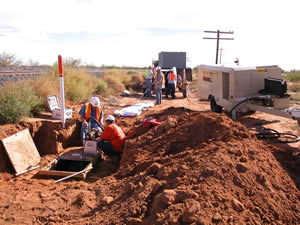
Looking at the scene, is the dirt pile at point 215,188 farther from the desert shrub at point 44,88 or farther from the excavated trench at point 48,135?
the desert shrub at point 44,88

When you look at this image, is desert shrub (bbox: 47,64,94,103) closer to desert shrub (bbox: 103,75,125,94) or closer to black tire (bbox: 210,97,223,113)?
desert shrub (bbox: 103,75,125,94)

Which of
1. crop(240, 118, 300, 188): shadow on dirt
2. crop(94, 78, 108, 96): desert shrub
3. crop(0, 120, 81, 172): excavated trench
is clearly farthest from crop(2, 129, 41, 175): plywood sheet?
crop(94, 78, 108, 96): desert shrub

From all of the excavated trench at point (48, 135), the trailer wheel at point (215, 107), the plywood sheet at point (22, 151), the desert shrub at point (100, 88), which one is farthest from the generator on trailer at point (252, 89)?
the desert shrub at point (100, 88)

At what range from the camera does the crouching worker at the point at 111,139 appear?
22.4 ft

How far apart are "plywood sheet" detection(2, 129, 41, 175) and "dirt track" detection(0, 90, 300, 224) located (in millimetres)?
253

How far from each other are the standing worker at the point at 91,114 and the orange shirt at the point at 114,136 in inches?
30.0

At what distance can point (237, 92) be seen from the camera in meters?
9.30

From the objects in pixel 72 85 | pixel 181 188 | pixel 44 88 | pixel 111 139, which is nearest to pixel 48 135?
pixel 111 139

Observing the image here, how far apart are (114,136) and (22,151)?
215 centimetres

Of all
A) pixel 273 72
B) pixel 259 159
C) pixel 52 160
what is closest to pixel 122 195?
pixel 259 159

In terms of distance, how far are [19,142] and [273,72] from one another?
25.8 ft

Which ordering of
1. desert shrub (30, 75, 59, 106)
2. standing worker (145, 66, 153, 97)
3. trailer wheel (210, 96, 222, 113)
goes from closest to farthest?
desert shrub (30, 75, 59, 106), trailer wheel (210, 96, 222, 113), standing worker (145, 66, 153, 97)

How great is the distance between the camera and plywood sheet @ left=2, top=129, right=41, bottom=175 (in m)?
6.35

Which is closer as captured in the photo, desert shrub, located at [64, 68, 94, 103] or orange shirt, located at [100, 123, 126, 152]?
orange shirt, located at [100, 123, 126, 152]
